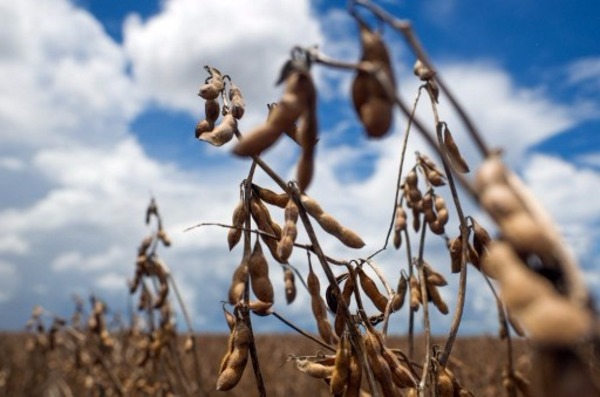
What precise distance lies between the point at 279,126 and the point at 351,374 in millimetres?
669

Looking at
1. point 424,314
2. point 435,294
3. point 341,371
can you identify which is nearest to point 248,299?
point 341,371

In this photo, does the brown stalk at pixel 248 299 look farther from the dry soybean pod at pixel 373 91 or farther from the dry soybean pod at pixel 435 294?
the dry soybean pod at pixel 435 294

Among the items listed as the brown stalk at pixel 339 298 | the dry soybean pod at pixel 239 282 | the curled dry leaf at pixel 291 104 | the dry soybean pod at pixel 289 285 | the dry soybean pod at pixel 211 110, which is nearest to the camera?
the curled dry leaf at pixel 291 104

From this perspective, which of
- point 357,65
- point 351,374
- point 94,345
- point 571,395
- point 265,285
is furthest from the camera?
point 94,345

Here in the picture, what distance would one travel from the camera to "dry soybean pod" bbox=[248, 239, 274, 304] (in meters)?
1.66

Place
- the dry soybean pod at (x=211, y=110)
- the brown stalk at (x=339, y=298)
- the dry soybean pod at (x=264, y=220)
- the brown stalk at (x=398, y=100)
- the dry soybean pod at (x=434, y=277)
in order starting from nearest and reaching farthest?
the brown stalk at (x=398, y=100)
the brown stalk at (x=339, y=298)
the dry soybean pod at (x=264, y=220)
the dry soybean pod at (x=211, y=110)
the dry soybean pod at (x=434, y=277)

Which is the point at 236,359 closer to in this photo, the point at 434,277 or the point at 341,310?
the point at 341,310

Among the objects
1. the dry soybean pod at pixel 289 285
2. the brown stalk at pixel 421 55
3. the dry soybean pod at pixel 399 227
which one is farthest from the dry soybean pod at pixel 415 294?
the brown stalk at pixel 421 55

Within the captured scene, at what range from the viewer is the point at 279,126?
1.15 metres

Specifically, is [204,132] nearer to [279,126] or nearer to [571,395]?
[279,126]

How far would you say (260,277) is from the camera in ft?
5.50

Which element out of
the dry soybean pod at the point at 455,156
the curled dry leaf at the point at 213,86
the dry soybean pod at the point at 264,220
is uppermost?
the curled dry leaf at the point at 213,86

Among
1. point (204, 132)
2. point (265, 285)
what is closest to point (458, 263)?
point (265, 285)

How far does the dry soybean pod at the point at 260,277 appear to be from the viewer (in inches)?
65.2
